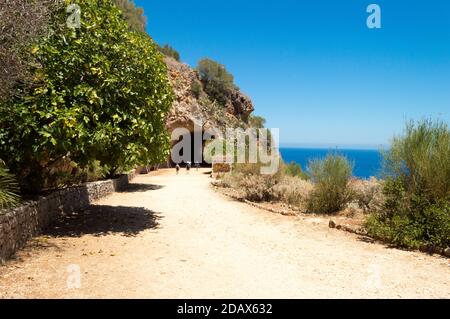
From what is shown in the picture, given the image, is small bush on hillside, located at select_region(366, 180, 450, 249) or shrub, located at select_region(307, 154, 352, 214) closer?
small bush on hillside, located at select_region(366, 180, 450, 249)

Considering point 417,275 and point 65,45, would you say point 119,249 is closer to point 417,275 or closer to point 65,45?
point 65,45

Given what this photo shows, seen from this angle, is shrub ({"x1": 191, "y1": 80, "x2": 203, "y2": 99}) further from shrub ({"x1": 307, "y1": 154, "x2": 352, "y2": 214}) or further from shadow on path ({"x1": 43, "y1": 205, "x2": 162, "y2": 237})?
shrub ({"x1": 307, "y1": 154, "x2": 352, "y2": 214})

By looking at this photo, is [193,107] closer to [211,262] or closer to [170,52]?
[170,52]

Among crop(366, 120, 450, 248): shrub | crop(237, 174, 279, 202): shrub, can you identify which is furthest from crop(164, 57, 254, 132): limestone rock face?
crop(366, 120, 450, 248): shrub

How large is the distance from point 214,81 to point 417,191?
3391 cm

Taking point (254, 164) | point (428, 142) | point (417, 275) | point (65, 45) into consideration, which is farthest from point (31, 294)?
point (254, 164)

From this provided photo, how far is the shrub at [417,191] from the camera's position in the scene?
25.8 feet

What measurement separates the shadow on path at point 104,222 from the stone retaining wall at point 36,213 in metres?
0.29

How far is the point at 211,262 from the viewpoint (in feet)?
22.1

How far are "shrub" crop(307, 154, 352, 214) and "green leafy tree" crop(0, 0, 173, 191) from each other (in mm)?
5484

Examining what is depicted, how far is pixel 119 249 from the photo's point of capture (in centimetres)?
742

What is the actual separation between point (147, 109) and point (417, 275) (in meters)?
6.66

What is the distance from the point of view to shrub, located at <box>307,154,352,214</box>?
11.7 meters

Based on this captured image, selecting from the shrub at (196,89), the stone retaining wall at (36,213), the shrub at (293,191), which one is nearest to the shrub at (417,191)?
the shrub at (293,191)
